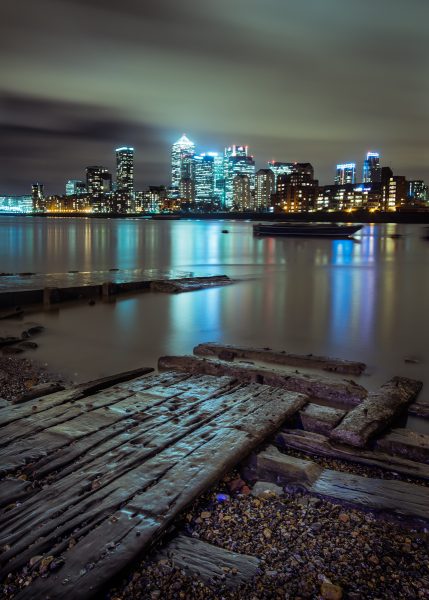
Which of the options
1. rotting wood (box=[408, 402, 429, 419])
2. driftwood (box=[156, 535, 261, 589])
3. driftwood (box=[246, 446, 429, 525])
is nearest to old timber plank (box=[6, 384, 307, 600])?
driftwood (box=[156, 535, 261, 589])

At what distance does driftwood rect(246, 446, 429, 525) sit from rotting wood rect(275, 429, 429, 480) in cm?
34

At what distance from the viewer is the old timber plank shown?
3127 millimetres

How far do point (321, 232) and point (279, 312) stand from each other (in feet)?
208

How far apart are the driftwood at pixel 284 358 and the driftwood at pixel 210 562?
577cm

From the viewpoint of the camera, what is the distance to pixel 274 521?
3957 mm

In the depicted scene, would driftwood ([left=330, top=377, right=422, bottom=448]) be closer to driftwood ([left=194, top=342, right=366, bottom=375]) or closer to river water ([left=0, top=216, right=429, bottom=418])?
driftwood ([left=194, top=342, right=366, bottom=375])

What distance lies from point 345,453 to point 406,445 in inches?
28.3

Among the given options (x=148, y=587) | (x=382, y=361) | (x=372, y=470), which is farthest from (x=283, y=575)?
(x=382, y=361)

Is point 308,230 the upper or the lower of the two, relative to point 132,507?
upper

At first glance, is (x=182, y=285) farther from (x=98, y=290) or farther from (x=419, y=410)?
(x=419, y=410)

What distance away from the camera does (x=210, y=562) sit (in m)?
3.37

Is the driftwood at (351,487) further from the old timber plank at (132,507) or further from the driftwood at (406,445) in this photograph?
the driftwood at (406,445)

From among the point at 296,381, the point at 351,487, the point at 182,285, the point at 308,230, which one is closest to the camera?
the point at 351,487

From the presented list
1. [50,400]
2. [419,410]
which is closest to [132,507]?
[50,400]
